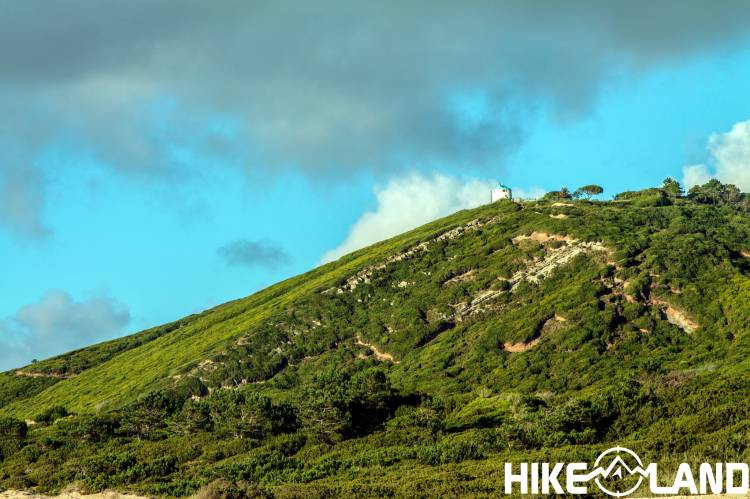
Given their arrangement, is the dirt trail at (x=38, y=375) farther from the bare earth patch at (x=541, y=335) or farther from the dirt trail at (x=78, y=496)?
the dirt trail at (x=78, y=496)

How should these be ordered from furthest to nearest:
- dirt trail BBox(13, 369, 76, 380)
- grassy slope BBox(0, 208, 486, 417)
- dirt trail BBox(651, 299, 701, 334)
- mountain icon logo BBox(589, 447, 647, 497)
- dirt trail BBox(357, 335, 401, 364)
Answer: dirt trail BBox(13, 369, 76, 380)
grassy slope BBox(0, 208, 486, 417)
dirt trail BBox(357, 335, 401, 364)
dirt trail BBox(651, 299, 701, 334)
mountain icon logo BBox(589, 447, 647, 497)

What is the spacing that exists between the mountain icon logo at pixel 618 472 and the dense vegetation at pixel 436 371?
0.99 m

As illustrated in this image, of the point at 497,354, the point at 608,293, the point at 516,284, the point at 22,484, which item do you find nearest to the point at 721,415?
the point at 22,484

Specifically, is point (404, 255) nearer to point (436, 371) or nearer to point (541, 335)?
point (541, 335)

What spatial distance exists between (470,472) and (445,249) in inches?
3121

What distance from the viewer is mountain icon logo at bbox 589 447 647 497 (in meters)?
31.2

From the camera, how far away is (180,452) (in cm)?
5350

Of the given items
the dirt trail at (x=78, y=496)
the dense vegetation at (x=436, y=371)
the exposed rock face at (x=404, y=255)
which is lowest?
the dirt trail at (x=78, y=496)

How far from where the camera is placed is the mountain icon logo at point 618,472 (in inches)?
1228

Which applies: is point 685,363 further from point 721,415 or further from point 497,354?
point 721,415

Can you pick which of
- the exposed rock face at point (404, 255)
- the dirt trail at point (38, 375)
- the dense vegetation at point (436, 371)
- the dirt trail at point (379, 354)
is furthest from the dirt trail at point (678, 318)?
the dirt trail at point (38, 375)

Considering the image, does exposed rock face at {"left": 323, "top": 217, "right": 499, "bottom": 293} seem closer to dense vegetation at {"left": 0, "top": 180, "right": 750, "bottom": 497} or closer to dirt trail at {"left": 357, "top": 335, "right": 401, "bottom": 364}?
dense vegetation at {"left": 0, "top": 180, "right": 750, "bottom": 497}

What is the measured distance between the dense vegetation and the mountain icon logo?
988 millimetres

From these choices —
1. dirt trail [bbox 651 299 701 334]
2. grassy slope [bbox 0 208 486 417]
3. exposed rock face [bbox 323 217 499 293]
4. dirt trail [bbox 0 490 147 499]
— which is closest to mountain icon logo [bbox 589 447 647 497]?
dirt trail [bbox 0 490 147 499]
